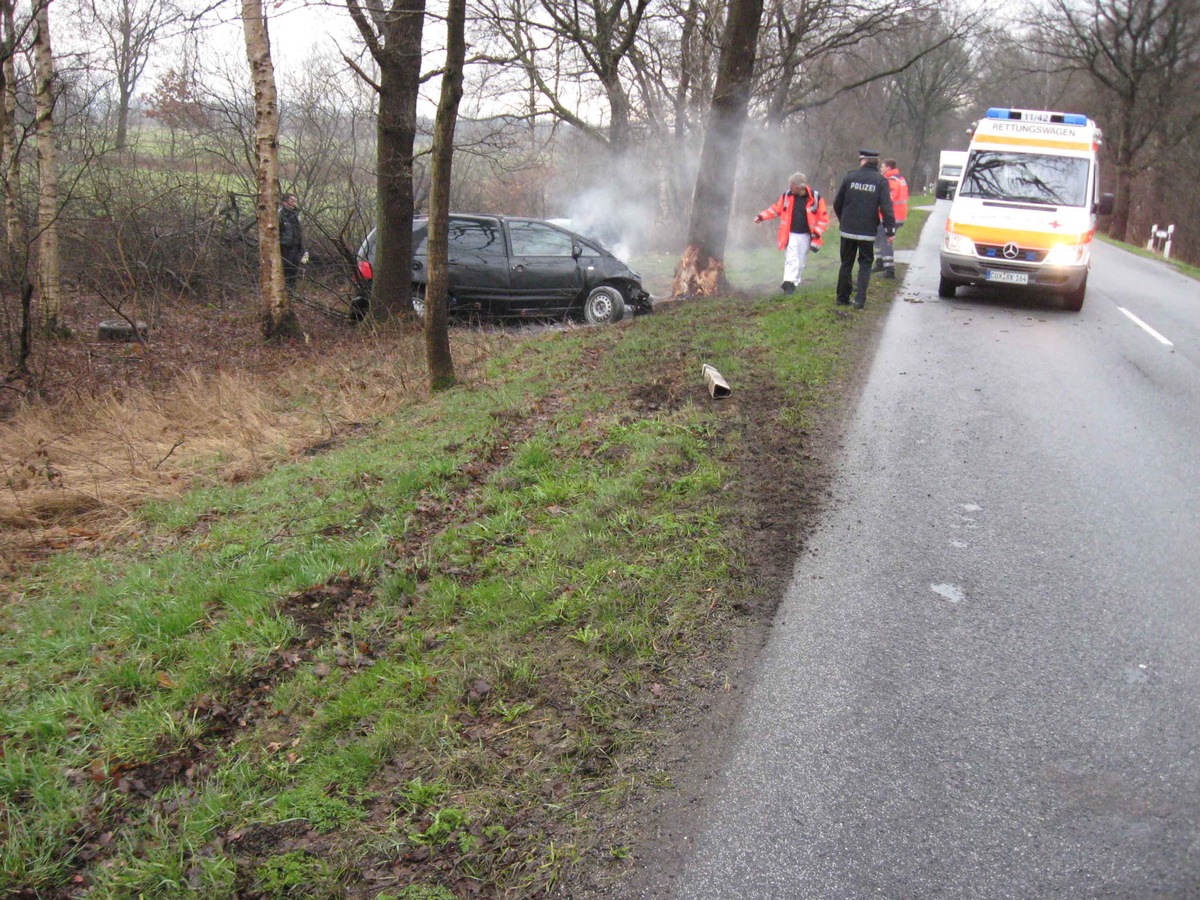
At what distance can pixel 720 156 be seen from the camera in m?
13.8

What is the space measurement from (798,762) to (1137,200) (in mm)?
39549

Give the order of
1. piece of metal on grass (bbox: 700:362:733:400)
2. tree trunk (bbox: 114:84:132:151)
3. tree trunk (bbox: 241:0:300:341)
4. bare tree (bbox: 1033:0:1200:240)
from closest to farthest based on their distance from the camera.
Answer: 1. piece of metal on grass (bbox: 700:362:733:400)
2. tree trunk (bbox: 241:0:300:341)
3. tree trunk (bbox: 114:84:132:151)
4. bare tree (bbox: 1033:0:1200:240)

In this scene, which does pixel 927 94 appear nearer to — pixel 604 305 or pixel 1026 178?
pixel 1026 178

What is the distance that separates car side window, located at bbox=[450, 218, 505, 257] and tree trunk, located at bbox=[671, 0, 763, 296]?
11.0 ft

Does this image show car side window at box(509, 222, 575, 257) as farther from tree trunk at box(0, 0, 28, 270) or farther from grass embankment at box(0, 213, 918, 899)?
grass embankment at box(0, 213, 918, 899)

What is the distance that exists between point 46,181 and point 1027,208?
13051mm

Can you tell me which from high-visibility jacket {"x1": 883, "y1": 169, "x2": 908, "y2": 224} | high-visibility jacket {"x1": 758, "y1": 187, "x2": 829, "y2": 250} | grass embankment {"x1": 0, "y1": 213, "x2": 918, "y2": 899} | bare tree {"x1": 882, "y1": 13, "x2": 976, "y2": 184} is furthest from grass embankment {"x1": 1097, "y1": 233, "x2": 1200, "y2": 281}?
bare tree {"x1": 882, "y1": 13, "x2": 976, "y2": 184}

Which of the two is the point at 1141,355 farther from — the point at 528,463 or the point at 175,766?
the point at 175,766

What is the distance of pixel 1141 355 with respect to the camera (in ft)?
31.5

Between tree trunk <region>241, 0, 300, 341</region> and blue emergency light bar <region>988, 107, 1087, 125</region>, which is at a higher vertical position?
blue emergency light bar <region>988, 107, 1087, 125</region>

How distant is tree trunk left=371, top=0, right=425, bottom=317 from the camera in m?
11.8

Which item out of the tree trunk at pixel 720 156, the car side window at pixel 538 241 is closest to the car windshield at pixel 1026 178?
the tree trunk at pixel 720 156

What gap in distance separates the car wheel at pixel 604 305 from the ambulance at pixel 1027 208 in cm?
469

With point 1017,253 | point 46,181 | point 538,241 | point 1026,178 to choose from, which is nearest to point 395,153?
point 538,241
